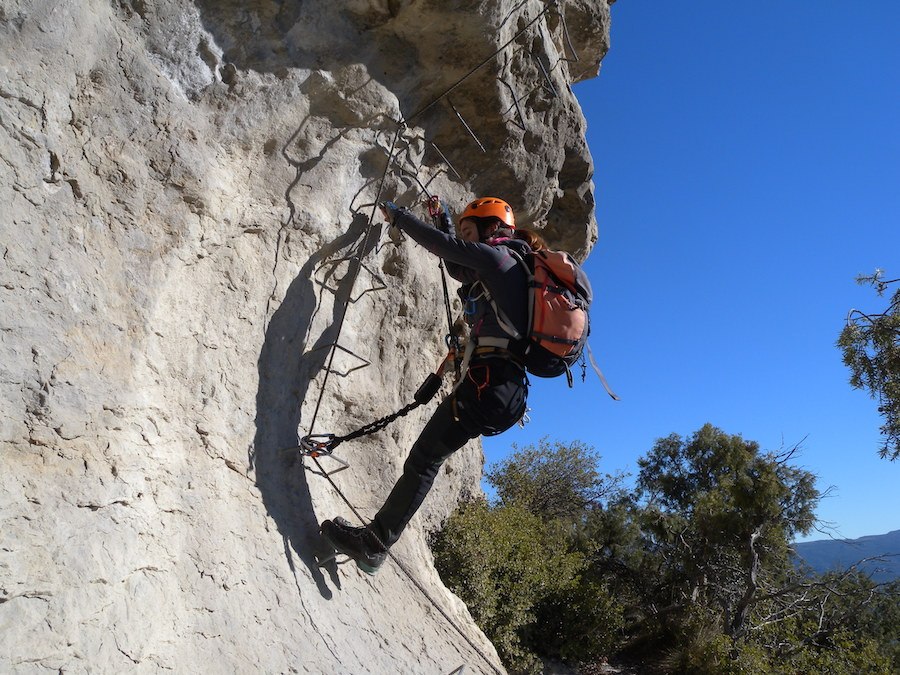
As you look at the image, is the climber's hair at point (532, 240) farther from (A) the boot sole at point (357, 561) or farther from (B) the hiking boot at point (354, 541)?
(A) the boot sole at point (357, 561)

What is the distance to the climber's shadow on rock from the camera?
151 inches

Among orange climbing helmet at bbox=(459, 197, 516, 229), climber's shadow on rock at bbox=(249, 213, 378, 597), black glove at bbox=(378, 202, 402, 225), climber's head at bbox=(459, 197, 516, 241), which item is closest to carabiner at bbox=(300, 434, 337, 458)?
climber's shadow on rock at bbox=(249, 213, 378, 597)

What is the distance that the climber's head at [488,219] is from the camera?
445 cm

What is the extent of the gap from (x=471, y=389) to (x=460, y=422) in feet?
0.67

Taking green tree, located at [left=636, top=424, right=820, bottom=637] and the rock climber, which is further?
green tree, located at [left=636, top=424, right=820, bottom=637]

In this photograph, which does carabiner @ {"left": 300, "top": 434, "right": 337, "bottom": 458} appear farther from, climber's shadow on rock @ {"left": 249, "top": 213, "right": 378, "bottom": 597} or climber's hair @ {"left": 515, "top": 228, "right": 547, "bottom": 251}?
climber's hair @ {"left": 515, "top": 228, "right": 547, "bottom": 251}

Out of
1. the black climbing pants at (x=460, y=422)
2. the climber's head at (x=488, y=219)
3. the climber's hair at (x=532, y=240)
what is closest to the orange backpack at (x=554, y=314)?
the black climbing pants at (x=460, y=422)

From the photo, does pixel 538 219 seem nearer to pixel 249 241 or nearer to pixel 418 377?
pixel 418 377

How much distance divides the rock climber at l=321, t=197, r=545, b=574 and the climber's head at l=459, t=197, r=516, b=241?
9.7 inches

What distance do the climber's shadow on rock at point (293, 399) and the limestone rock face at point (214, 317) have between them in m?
0.02

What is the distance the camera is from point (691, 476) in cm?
2045

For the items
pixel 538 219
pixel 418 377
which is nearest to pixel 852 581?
pixel 538 219

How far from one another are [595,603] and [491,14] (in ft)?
25.4

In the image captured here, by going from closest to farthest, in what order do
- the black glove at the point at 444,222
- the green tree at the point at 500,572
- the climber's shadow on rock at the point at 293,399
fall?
the climber's shadow on rock at the point at 293,399 < the black glove at the point at 444,222 < the green tree at the point at 500,572
